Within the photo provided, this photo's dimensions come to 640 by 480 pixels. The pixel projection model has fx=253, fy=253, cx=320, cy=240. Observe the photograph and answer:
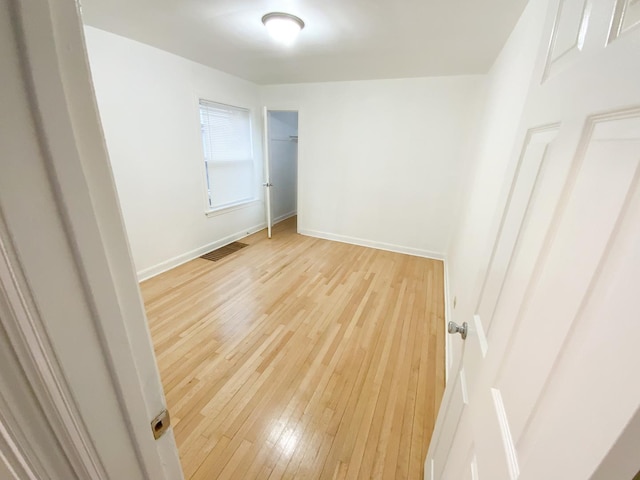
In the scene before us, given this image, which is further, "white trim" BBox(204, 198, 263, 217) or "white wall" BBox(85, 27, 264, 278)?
"white trim" BBox(204, 198, 263, 217)

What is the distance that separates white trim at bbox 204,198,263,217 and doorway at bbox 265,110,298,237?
1.26ft

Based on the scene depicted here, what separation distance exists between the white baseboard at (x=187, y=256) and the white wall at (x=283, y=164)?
832mm

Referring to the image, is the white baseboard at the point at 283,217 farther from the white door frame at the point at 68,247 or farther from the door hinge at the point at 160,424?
the white door frame at the point at 68,247

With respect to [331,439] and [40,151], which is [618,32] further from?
[331,439]

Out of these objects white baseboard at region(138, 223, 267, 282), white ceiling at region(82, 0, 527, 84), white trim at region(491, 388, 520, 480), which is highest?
white ceiling at region(82, 0, 527, 84)

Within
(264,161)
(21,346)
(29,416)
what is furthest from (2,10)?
(264,161)

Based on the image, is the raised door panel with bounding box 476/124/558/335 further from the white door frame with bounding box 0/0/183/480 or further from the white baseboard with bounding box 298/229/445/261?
the white baseboard with bounding box 298/229/445/261

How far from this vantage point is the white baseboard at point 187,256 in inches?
112

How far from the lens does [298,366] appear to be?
185 cm

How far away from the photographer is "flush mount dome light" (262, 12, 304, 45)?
5.72 feet

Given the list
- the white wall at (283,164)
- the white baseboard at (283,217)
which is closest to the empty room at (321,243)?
the white wall at (283,164)

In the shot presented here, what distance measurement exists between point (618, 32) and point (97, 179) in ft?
2.58

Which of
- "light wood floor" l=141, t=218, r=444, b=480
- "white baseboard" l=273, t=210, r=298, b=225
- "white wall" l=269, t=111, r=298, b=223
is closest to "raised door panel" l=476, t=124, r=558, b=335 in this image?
"light wood floor" l=141, t=218, r=444, b=480

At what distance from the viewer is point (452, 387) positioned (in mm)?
1068
